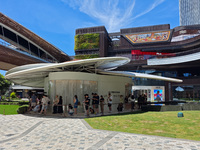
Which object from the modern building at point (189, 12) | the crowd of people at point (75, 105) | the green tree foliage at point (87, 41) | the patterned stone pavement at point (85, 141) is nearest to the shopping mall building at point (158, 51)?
the green tree foliage at point (87, 41)

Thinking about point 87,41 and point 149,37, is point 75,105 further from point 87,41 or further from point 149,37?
point 87,41

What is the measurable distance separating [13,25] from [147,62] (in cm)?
3063

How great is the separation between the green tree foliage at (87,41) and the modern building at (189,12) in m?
107

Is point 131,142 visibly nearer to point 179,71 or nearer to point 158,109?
point 158,109

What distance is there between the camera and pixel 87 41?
5384cm

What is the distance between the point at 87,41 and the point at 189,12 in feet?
394

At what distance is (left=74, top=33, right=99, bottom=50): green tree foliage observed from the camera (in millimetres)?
52906

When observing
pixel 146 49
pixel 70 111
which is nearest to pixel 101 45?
pixel 146 49

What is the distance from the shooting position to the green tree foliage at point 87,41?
52.9 m

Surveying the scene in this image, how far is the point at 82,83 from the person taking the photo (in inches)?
603

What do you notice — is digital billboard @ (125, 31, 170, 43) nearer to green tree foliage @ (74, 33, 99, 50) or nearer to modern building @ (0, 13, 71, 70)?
green tree foliage @ (74, 33, 99, 50)

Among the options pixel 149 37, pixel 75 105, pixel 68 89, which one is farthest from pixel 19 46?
pixel 149 37

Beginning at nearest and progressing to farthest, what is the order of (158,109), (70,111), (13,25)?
(70,111) < (158,109) < (13,25)

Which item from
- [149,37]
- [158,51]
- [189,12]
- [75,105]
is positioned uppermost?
[189,12]
